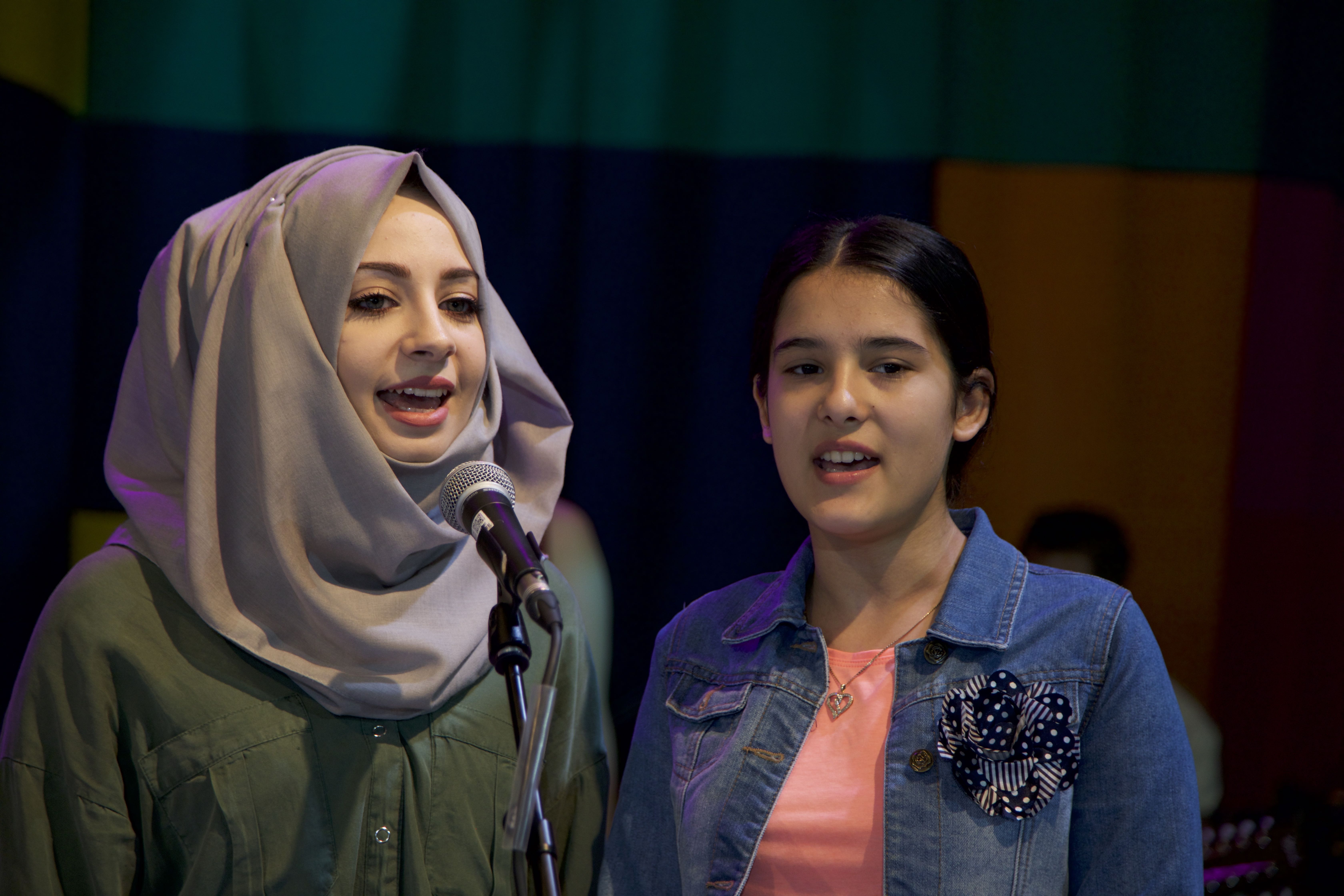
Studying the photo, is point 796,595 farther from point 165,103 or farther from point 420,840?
point 165,103

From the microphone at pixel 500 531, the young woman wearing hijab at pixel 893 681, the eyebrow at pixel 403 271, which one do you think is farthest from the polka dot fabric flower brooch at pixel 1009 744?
the eyebrow at pixel 403 271

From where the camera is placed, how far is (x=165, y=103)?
84.1 inches

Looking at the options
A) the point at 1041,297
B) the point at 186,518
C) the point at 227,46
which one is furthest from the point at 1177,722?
the point at 227,46

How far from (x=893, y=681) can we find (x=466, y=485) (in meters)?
0.51

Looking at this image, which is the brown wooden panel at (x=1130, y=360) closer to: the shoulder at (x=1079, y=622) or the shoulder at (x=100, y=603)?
the shoulder at (x=1079, y=622)

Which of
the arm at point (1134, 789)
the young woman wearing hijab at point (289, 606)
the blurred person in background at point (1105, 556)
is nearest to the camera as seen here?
the arm at point (1134, 789)

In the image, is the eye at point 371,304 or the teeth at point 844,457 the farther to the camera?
the eye at point 371,304

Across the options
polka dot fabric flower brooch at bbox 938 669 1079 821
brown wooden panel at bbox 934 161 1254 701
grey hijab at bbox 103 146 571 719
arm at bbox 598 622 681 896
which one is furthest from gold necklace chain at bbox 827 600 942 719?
brown wooden panel at bbox 934 161 1254 701

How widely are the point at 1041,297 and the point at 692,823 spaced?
154cm

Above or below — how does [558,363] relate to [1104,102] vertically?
below

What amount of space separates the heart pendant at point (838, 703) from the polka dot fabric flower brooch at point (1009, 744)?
0.35 ft

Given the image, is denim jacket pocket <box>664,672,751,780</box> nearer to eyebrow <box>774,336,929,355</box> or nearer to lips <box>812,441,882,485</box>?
lips <box>812,441,882,485</box>

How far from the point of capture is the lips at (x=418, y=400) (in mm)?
1409

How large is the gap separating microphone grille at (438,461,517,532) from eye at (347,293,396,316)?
0.37 meters
